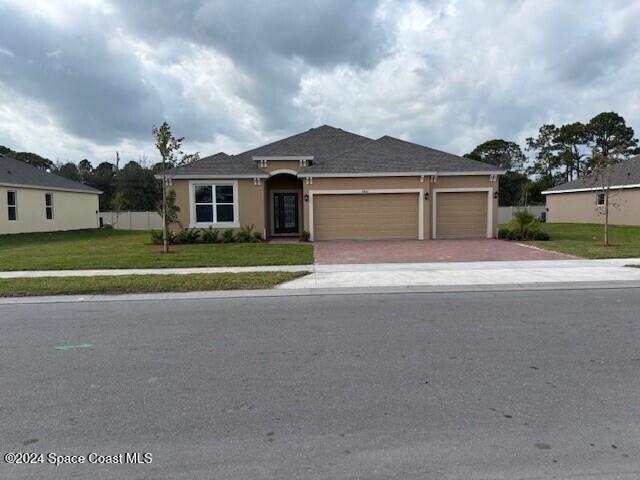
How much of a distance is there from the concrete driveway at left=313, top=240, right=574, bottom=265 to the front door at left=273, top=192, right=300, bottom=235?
409 centimetres

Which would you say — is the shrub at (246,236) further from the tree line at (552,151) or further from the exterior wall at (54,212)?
the tree line at (552,151)

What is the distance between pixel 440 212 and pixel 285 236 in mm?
7487

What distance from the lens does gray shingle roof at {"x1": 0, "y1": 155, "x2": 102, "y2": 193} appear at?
25.1 metres

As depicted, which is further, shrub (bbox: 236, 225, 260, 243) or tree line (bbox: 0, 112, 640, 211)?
tree line (bbox: 0, 112, 640, 211)

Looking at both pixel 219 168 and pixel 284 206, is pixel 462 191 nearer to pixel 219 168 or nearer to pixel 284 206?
pixel 284 206

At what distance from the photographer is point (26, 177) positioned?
88.3ft

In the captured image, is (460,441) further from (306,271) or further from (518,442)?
(306,271)

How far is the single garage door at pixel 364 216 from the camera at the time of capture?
19.4m

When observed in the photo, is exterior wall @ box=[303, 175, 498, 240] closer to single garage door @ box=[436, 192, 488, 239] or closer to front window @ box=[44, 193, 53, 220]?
single garage door @ box=[436, 192, 488, 239]

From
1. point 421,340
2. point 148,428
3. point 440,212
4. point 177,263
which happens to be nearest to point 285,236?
point 440,212

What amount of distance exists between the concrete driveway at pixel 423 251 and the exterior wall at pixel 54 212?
18742 mm

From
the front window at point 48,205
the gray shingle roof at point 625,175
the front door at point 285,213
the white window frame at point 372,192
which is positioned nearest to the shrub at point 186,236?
the front door at point 285,213

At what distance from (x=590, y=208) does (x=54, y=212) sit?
3685 cm

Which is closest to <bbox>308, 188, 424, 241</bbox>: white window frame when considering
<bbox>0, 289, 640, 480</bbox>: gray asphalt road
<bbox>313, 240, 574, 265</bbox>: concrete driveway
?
<bbox>313, 240, 574, 265</bbox>: concrete driveway
